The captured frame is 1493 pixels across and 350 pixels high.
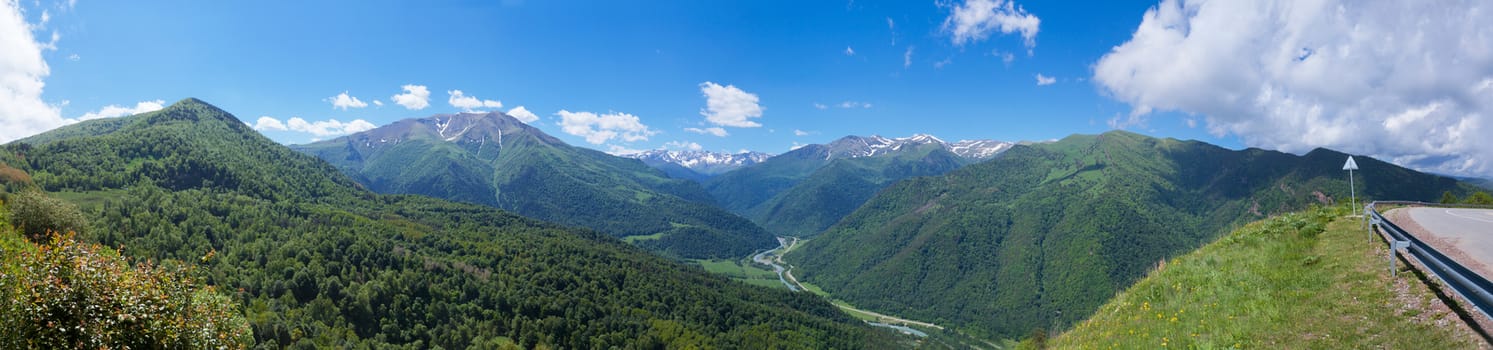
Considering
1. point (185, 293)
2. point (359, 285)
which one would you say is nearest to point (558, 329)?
point (359, 285)

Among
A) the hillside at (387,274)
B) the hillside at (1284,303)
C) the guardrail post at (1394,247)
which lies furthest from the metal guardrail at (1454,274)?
the hillside at (387,274)

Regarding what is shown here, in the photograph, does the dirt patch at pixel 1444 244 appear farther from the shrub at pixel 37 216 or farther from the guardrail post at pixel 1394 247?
the shrub at pixel 37 216

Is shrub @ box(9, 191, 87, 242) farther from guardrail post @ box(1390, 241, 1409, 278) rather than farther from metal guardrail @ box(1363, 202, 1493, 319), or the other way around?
guardrail post @ box(1390, 241, 1409, 278)

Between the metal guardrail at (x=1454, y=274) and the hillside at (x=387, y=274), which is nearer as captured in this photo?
the metal guardrail at (x=1454, y=274)

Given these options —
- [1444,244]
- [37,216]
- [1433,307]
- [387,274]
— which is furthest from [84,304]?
[387,274]

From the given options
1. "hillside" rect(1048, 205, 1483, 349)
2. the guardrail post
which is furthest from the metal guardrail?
"hillside" rect(1048, 205, 1483, 349)
